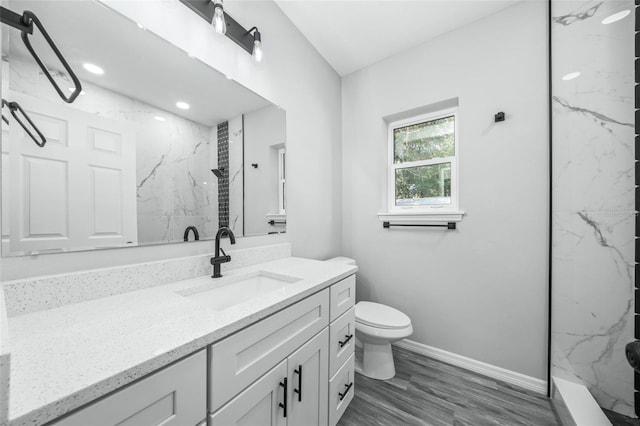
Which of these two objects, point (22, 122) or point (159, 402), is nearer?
point (159, 402)

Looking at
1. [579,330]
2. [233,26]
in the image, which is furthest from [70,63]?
[579,330]

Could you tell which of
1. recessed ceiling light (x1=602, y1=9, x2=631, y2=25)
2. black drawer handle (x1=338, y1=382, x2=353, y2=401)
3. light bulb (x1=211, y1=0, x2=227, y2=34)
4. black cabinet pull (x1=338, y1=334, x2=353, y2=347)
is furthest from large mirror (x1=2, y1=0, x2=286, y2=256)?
recessed ceiling light (x1=602, y1=9, x2=631, y2=25)

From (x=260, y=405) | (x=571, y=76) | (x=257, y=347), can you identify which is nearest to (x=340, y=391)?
(x=260, y=405)

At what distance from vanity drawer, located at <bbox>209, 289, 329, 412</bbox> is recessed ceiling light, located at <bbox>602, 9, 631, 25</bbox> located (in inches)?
88.6

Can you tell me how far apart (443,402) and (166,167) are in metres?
2.09

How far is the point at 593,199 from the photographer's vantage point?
1428 mm

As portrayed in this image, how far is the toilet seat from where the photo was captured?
→ 5.36 ft

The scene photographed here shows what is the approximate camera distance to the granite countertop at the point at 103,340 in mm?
420

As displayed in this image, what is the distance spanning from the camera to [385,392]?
1.60 meters

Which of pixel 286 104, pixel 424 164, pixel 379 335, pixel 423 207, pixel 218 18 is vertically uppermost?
pixel 218 18

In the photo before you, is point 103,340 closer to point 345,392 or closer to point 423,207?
point 345,392

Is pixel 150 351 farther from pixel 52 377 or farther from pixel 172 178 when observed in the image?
pixel 172 178

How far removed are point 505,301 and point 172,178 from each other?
7.31 feet

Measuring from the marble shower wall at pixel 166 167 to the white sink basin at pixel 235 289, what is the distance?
0.28 metres
